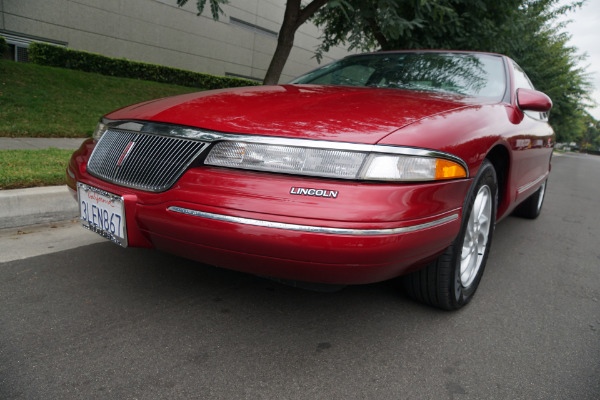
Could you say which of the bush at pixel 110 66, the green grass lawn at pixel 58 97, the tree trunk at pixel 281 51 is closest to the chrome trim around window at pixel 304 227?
the green grass lawn at pixel 58 97

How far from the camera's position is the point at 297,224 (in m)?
1.62

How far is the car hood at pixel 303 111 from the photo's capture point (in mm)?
1827

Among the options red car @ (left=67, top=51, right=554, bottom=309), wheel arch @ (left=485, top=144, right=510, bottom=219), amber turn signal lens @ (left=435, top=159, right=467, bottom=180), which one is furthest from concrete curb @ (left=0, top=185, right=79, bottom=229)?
wheel arch @ (left=485, top=144, right=510, bottom=219)

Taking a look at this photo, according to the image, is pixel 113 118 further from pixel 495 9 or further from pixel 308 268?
pixel 495 9

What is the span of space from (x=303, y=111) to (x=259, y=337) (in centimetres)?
101

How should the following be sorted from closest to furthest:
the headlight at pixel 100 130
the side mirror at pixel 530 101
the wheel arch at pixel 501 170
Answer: the headlight at pixel 100 130
the wheel arch at pixel 501 170
the side mirror at pixel 530 101

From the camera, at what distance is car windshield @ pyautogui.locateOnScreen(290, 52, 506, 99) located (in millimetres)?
2988

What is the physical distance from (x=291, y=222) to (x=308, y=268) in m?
0.20

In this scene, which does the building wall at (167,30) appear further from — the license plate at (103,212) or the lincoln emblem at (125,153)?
the lincoln emblem at (125,153)

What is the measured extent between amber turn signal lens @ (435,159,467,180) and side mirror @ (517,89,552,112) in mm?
1238

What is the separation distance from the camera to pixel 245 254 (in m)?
1.71

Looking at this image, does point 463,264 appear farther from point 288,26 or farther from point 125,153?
→ point 288,26

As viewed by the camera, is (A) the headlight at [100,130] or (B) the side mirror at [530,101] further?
(B) the side mirror at [530,101]

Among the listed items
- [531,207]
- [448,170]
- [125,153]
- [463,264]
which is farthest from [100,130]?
[531,207]
